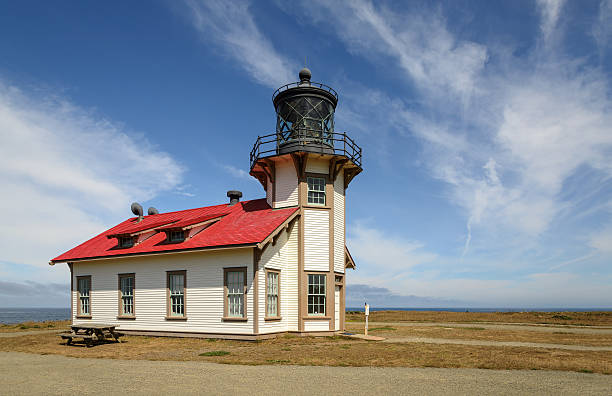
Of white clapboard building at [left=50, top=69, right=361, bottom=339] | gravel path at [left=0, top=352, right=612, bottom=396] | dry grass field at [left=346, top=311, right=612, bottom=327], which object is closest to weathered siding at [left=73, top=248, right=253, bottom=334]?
white clapboard building at [left=50, top=69, right=361, bottom=339]

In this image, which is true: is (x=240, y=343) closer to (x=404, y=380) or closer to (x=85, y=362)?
(x=85, y=362)

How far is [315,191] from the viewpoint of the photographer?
70.2ft

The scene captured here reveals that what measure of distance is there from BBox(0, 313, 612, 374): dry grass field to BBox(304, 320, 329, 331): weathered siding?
0.88 metres

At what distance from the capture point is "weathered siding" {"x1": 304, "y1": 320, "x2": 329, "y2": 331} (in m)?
20.3

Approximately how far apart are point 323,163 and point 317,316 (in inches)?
264

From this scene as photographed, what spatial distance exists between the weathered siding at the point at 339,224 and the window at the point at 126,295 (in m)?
9.51

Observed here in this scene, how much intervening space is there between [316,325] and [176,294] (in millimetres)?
6206

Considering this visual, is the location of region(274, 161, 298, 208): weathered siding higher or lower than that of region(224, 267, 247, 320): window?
higher

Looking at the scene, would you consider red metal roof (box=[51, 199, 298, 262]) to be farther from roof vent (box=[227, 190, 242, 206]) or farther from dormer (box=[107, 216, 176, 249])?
roof vent (box=[227, 190, 242, 206])

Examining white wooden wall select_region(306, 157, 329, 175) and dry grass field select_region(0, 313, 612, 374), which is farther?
white wooden wall select_region(306, 157, 329, 175)

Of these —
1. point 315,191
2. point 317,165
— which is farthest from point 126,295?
point 317,165

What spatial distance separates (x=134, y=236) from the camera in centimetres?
2339

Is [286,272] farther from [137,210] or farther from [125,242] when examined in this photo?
[137,210]

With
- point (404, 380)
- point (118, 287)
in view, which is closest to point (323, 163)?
point (118, 287)
